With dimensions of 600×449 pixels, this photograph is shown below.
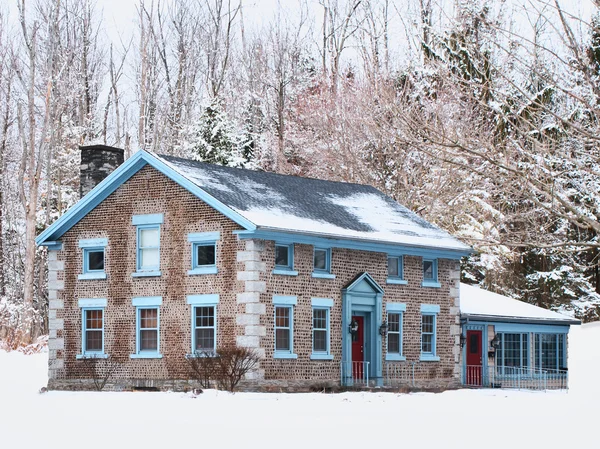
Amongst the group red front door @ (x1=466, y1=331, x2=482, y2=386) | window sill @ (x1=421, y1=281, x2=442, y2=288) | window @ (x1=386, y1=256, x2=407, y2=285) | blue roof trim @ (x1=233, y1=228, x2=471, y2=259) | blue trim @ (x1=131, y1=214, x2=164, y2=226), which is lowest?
red front door @ (x1=466, y1=331, x2=482, y2=386)

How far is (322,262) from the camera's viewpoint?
3353 cm

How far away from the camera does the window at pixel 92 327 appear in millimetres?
34250

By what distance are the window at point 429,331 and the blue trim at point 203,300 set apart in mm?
7865

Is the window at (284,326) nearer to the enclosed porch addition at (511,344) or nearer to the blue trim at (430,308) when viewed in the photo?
the blue trim at (430,308)

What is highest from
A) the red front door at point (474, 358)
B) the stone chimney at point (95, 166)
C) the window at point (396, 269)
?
the stone chimney at point (95, 166)

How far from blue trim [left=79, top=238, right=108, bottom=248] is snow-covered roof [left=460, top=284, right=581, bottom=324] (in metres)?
11.9

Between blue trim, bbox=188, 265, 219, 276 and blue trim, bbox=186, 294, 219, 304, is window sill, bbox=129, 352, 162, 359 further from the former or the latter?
blue trim, bbox=188, 265, 219, 276

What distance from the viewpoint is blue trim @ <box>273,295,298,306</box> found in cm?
3173

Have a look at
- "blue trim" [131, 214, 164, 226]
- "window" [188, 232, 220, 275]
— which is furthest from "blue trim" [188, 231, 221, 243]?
"blue trim" [131, 214, 164, 226]

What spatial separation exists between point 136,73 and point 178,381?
35937 millimetres

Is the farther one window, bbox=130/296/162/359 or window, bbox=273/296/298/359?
window, bbox=130/296/162/359

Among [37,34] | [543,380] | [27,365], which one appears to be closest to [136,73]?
[37,34]

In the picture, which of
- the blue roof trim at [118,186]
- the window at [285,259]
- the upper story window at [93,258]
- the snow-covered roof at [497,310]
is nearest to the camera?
the blue roof trim at [118,186]

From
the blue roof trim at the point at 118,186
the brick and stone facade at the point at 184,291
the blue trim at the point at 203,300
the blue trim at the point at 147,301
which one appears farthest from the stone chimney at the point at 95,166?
the blue trim at the point at 203,300
